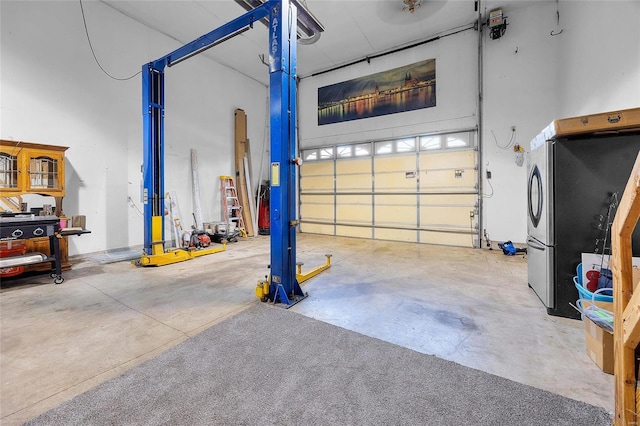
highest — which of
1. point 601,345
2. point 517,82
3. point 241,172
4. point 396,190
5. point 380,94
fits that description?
point 380,94

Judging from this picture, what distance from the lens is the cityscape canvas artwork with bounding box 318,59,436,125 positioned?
21.7 feet

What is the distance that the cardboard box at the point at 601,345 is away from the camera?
168 cm

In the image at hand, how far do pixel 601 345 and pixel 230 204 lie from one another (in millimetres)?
7545

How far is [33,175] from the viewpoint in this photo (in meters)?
3.91

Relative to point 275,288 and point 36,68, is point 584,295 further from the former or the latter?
point 36,68

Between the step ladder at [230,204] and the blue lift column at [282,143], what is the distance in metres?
4.68

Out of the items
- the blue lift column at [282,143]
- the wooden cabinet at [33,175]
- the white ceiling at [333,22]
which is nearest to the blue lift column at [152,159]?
the wooden cabinet at [33,175]

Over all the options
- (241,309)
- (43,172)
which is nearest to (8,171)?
(43,172)

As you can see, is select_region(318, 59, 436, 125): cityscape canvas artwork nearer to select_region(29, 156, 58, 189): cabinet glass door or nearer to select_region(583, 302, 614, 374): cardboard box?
select_region(583, 302, 614, 374): cardboard box

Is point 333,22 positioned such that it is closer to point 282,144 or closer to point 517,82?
point 517,82

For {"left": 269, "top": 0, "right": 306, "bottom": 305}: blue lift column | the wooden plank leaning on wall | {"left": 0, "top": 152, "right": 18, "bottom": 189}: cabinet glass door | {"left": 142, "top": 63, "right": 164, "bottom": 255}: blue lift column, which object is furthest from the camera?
the wooden plank leaning on wall

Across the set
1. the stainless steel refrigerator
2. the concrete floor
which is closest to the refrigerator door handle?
the stainless steel refrigerator

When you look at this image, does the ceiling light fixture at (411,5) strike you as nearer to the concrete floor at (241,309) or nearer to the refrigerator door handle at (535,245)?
the refrigerator door handle at (535,245)

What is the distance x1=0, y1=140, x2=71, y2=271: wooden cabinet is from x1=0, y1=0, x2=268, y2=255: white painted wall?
63 centimetres
